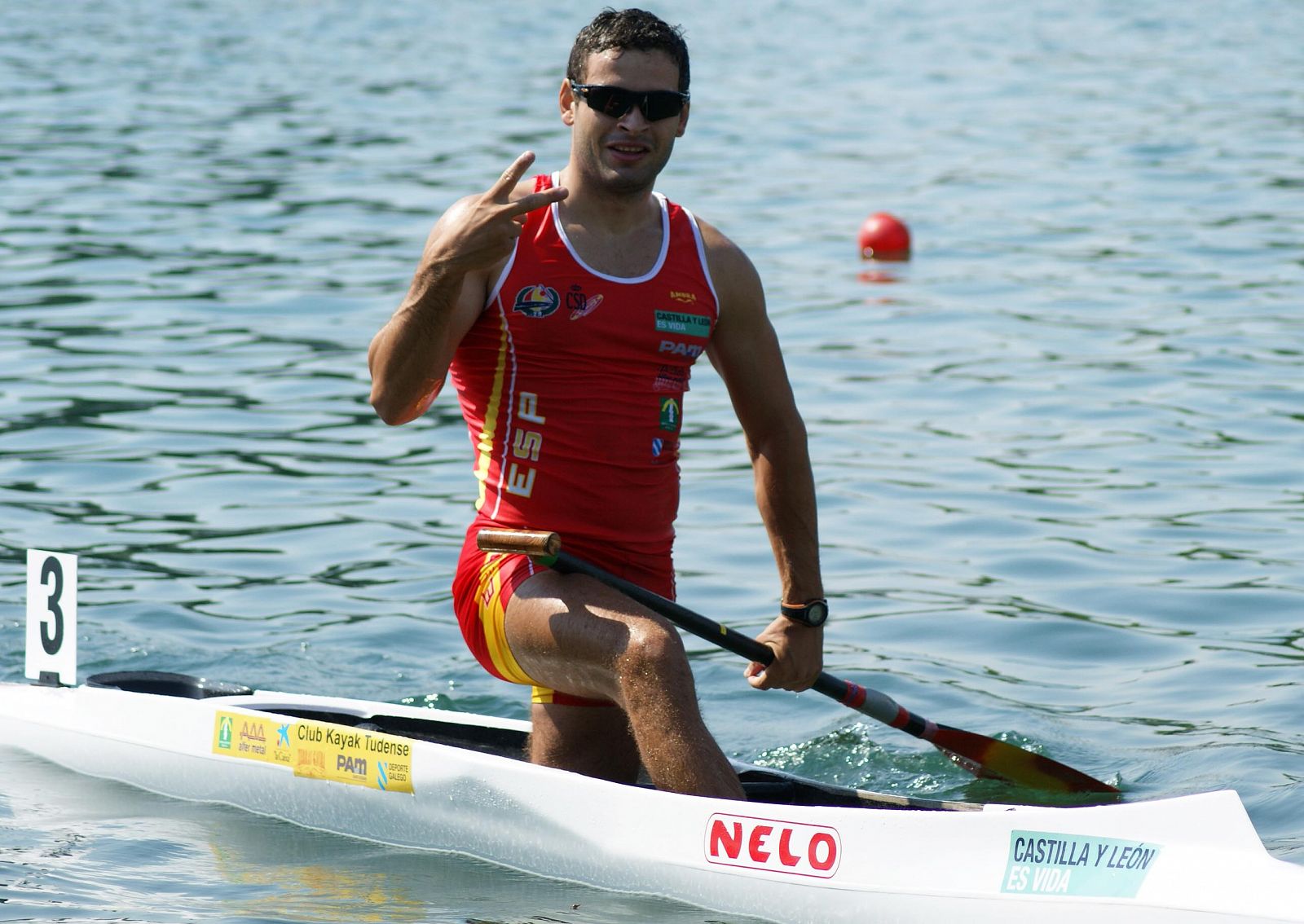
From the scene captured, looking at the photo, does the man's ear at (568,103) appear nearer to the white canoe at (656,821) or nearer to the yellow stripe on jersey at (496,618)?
the yellow stripe on jersey at (496,618)

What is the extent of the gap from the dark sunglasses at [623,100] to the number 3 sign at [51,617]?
7.57ft

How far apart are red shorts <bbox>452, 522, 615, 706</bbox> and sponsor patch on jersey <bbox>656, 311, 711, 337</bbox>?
75cm

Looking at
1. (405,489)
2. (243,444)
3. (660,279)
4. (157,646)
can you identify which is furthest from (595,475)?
(243,444)

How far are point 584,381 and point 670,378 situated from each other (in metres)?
0.26

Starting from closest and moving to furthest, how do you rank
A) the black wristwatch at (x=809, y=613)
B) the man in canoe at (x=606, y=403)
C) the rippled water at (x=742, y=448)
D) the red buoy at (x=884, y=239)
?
the man in canoe at (x=606, y=403), the black wristwatch at (x=809, y=613), the rippled water at (x=742, y=448), the red buoy at (x=884, y=239)

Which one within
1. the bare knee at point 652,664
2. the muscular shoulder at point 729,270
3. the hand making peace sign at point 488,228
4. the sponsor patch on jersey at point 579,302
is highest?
the hand making peace sign at point 488,228

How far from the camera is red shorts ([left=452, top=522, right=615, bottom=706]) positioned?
5.09m

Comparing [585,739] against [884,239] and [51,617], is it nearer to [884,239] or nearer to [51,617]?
[51,617]

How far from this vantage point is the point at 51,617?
6082mm

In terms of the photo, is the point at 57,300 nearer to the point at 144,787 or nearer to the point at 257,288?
the point at 257,288

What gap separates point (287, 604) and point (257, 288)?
6.24 meters

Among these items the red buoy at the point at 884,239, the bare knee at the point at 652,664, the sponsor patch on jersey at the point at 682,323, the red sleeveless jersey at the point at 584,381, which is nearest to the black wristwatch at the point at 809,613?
the red sleeveless jersey at the point at 584,381

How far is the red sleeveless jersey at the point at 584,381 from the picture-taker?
504cm

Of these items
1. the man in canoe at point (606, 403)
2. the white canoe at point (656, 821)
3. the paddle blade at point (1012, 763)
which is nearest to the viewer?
the white canoe at point (656, 821)
